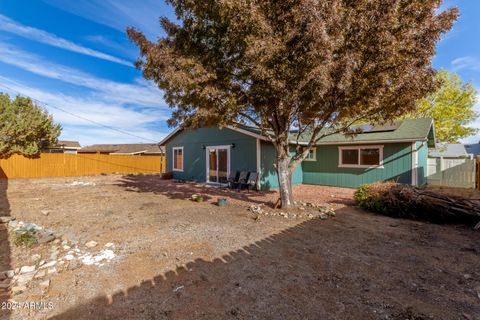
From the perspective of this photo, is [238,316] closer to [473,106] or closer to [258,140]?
[258,140]

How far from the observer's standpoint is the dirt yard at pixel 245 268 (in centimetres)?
257

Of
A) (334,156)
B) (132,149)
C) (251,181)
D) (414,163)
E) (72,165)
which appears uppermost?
(132,149)

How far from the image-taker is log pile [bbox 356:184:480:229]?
5.64m

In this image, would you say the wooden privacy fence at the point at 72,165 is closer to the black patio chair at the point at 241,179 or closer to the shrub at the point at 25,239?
the black patio chair at the point at 241,179

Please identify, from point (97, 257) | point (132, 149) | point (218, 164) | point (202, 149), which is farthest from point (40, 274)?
point (132, 149)

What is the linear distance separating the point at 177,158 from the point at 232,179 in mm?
5955

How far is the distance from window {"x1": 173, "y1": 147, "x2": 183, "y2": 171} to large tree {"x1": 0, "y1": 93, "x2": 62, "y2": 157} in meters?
10.1

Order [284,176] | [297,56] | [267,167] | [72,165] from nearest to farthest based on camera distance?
[297,56], [284,176], [267,167], [72,165]

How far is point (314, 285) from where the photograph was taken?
302cm

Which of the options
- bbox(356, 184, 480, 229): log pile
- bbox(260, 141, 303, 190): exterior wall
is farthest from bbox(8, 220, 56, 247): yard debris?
bbox(356, 184, 480, 229): log pile

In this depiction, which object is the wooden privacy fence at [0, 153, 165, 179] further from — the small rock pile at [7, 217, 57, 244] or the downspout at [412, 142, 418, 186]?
the downspout at [412, 142, 418, 186]

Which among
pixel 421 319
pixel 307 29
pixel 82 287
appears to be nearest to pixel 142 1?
pixel 307 29

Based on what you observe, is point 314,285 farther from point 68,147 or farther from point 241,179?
point 68,147

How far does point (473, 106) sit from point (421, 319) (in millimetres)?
26615
